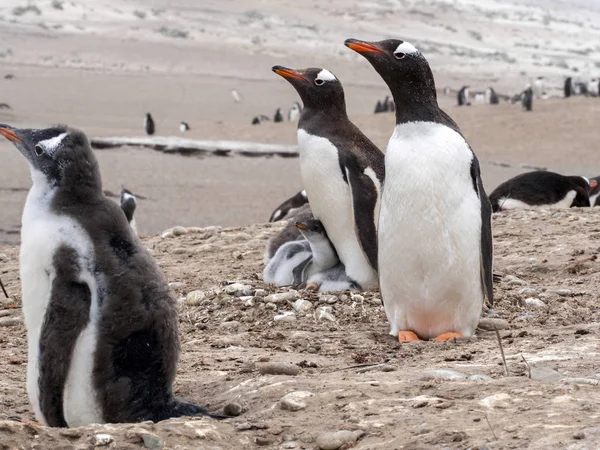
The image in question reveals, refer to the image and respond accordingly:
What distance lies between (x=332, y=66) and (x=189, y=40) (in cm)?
559

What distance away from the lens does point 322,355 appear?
4645 mm

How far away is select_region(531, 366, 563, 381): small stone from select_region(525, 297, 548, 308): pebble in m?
2.01

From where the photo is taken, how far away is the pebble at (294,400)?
132 inches

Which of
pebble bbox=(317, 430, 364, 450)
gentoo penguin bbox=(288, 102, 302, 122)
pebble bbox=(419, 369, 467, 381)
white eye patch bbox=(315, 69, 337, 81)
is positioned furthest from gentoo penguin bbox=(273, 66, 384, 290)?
gentoo penguin bbox=(288, 102, 302, 122)

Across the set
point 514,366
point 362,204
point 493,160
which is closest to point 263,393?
point 514,366

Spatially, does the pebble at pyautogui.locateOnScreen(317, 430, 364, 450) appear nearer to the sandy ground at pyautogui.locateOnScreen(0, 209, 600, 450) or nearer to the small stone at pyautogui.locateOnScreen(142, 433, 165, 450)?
the sandy ground at pyautogui.locateOnScreen(0, 209, 600, 450)

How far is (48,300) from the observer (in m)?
3.44

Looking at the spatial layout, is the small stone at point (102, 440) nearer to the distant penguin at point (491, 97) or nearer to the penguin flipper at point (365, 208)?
the penguin flipper at point (365, 208)

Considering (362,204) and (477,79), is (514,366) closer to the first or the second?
(362,204)

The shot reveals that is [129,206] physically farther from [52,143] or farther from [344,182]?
[52,143]

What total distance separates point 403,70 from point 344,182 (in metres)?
1.40

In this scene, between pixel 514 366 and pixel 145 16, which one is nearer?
pixel 514 366

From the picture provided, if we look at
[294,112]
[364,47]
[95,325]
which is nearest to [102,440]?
[95,325]

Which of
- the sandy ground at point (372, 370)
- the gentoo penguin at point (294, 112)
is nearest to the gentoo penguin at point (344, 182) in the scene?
the sandy ground at point (372, 370)
